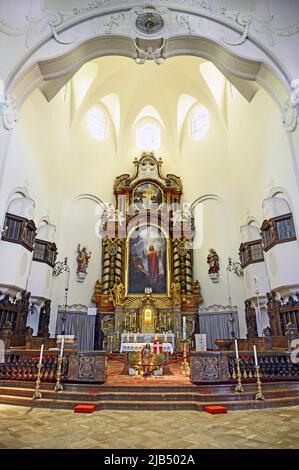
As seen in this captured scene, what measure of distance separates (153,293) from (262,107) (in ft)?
33.6

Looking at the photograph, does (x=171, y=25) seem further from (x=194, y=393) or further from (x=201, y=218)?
(x=194, y=393)

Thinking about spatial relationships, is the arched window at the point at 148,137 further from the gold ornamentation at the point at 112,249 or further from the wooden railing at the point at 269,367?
the wooden railing at the point at 269,367

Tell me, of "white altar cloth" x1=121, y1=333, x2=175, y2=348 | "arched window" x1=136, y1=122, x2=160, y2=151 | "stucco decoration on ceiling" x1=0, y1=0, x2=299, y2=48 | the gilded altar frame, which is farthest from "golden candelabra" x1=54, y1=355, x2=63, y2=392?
"arched window" x1=136, y1=122, x2=160, y2=151

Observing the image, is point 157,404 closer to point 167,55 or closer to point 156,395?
point 156,395

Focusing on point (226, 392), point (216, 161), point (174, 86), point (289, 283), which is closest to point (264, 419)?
point (226, 392)

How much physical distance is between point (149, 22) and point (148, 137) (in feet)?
30.3

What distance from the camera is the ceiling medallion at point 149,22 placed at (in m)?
10.8

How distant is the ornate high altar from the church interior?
8 cm

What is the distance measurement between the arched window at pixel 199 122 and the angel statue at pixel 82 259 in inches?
389

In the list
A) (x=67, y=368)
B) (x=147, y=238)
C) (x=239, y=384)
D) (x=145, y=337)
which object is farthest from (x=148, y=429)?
(x=147, y=238)

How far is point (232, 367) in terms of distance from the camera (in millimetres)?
6617

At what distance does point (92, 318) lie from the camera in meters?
15.2

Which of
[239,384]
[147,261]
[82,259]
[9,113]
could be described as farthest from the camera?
[147,261]

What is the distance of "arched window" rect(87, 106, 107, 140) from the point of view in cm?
1792
